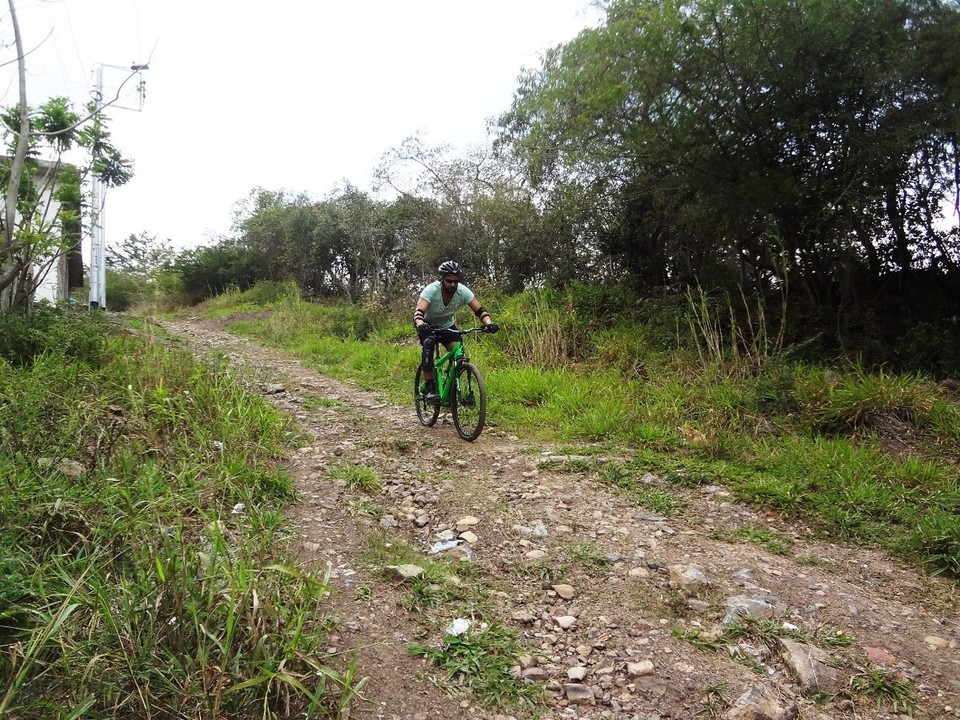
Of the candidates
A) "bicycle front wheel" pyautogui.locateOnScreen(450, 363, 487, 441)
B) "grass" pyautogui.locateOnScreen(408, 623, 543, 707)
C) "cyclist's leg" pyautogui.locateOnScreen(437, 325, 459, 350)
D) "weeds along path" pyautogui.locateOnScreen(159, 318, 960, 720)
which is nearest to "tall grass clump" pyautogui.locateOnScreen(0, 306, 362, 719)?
"weeds along path" pyautogui.locateOnScreen(159, 318, 960, 720)

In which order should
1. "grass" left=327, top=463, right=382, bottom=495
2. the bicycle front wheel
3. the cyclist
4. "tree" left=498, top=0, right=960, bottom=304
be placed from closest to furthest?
"grass" left=327, top=463, right=382, bottom=495, the bicycle front wheel, the cyclist, "tree" left=498, top=0, right=960, bottom=304

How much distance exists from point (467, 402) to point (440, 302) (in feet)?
3.52

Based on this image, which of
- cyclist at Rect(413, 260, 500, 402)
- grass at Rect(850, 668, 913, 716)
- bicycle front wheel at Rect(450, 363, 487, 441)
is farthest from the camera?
cyclist at Rect(413, 260, 500, 402)

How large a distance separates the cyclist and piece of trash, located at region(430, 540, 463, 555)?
252 centimetres

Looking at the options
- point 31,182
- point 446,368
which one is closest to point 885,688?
point 446,368

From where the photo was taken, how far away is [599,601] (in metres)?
2.81

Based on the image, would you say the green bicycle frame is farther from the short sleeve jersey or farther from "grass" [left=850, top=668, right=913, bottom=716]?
"grass" [left=850, top=668, right=913, bottom=716]

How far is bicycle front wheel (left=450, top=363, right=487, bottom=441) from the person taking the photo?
5.41m

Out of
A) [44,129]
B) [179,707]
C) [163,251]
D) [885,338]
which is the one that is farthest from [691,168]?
[163,251]

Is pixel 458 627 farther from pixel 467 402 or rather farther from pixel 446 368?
pixel 446 368

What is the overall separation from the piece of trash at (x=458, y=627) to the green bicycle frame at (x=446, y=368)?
3.28 m

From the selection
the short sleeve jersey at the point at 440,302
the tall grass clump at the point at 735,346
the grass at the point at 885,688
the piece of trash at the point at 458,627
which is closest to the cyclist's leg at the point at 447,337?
the short sleeve jersey at the point at 440,302

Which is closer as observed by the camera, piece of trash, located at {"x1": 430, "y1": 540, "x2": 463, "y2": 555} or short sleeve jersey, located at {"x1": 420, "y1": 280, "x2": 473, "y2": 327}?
piece of trash, located at {"x1": 430, "y1": 540, "x2": 463, "y2": 555}

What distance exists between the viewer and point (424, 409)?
6.20 meters
